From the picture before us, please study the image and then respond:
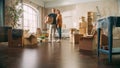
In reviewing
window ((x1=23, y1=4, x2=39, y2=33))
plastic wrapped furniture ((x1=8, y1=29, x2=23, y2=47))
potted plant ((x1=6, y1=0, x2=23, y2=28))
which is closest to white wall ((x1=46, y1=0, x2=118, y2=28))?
window ((x1=23, y1=4, x2=39, y2=33))

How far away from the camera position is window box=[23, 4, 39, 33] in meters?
10.4

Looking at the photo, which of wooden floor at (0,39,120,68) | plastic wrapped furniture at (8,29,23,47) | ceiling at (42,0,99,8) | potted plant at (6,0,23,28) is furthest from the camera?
ceiling at (42,0,99,8)

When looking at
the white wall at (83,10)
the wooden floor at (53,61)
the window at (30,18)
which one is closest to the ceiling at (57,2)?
the white wall at (83,10)

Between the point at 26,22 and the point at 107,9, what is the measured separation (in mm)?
5531

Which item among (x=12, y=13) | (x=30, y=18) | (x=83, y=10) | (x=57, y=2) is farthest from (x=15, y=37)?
(x=57, y=2)

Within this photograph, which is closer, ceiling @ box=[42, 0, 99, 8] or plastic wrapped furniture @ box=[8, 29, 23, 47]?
plastic wrapped furniture @ box=[8, 29, 23, 47]

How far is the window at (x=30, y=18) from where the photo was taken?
34.2 feet

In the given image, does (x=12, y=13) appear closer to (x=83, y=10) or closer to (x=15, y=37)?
(x=15, y=37)

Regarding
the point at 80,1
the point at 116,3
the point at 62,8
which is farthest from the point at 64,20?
the point at 116,3

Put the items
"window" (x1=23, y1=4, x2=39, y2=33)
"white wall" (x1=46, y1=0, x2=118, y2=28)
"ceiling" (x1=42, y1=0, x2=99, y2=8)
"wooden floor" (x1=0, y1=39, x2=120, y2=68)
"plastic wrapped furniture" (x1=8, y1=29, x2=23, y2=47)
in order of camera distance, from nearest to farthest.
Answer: "wooden floor" (x1=0, y1=39, x2=120, y2=68) < "plastic wrapped furniture" (x1=8, y1=29, x2=23, y2=47) < "window" (x1=23, y1=4, x2=39, y2=33) < "white wall" (x1=46, y1=0, x2=118, y2=28) < "ceiling" (x1=42, y1=0, x2=99, y2=8)

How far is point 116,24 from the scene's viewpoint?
2.06 metres

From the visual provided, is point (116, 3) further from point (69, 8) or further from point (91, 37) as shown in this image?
point (91, 37)

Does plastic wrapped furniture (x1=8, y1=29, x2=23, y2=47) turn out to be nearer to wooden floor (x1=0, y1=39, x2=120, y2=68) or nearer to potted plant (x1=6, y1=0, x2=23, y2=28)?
wooden floor (x1=0, y1=39, x2=120, y2=68)

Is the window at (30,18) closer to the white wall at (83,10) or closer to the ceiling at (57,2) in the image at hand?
the ceiling at (57,2)
